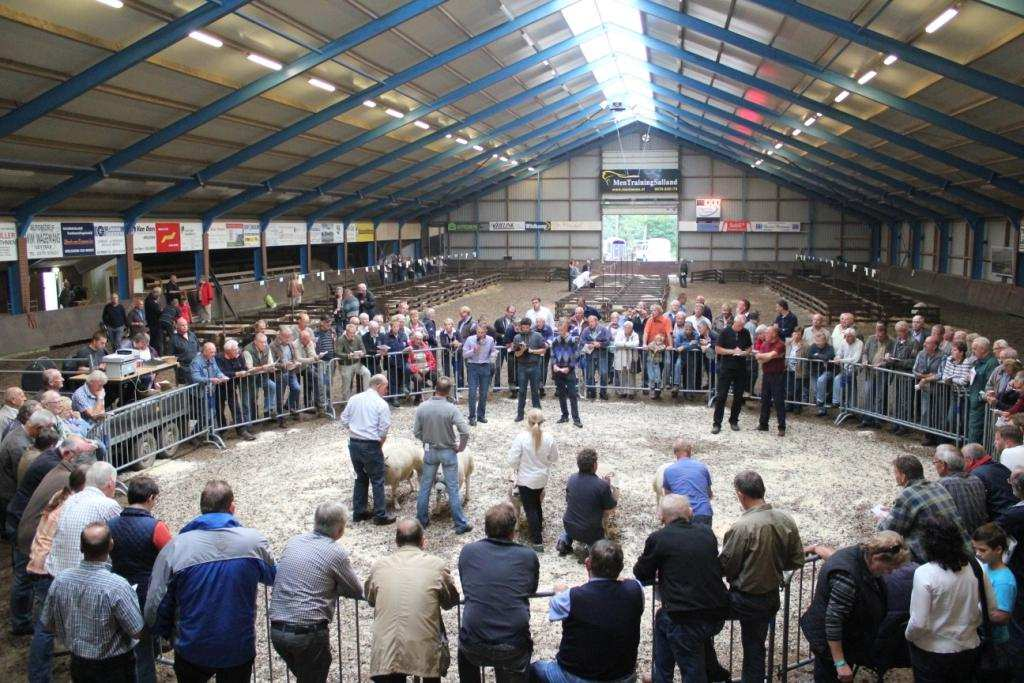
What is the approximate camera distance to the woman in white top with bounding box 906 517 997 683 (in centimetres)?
417

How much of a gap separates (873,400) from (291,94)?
14209 mm

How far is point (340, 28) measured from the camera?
15.4 m

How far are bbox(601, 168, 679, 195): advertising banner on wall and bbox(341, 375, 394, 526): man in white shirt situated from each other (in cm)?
3933

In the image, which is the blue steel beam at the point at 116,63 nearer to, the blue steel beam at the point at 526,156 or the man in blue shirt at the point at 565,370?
the man in blue shirt at the point at 565,370

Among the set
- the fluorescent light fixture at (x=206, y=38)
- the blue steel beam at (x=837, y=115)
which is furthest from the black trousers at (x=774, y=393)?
the blue steel beam at (x=837, y=115)

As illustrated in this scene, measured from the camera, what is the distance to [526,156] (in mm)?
41031

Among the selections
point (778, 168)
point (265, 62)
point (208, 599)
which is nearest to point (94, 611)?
point (208, 599)

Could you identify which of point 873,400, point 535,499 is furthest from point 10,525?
point 873,400

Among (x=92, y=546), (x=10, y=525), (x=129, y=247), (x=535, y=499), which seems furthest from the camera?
(x=129, y=247)

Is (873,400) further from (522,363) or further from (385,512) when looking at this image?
(385,512)

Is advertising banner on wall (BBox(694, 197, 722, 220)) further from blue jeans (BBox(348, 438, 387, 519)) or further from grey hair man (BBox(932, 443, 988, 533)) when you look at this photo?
grey hair man (BBox(932, 443, 988, 533))

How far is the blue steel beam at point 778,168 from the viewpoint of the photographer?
37594 mm

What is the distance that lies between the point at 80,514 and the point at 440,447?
12.0 feet

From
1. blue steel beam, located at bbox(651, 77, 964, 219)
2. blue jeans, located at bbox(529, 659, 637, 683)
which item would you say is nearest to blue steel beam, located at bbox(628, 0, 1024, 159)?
blue steel beam, located at bbox(651, 77, 964, 219)
